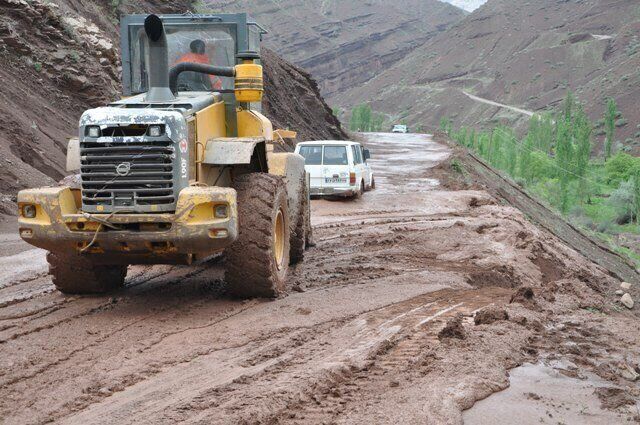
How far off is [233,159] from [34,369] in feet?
10.4

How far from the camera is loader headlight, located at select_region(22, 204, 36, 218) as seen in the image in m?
7.84

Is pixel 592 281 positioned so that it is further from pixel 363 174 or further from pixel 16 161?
pixel 16 161

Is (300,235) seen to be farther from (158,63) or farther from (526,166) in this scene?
(526,166)

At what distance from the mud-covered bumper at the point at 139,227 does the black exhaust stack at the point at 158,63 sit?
1246 mm

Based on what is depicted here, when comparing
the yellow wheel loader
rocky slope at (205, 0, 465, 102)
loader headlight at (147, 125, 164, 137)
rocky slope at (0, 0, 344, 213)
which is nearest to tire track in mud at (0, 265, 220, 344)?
the yellow wheel loader

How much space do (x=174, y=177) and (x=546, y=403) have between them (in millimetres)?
4008

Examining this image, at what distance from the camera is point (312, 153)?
22.0 metres

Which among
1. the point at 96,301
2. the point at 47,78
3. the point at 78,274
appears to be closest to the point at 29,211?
the point at 78,274

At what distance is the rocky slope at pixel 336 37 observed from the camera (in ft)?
540

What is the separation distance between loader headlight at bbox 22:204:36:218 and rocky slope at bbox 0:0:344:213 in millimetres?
8672

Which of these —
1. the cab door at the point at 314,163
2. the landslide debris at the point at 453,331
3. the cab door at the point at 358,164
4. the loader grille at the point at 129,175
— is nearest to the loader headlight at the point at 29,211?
the loader grille at the point at 129,175

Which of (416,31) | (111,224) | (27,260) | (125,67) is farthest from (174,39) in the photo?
(416,31)

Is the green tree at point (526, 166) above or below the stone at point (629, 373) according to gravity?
below

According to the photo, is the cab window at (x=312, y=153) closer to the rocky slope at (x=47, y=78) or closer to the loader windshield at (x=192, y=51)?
the rocky slope at (x=47, y=78)
